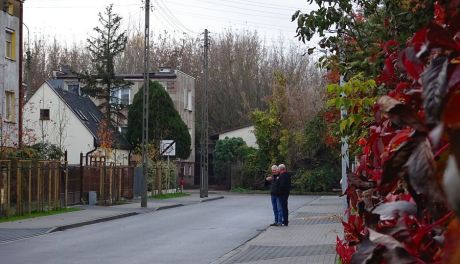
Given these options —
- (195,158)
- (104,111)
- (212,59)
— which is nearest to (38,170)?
(104,111)

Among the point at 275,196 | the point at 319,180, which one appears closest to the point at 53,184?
the point at 275,196

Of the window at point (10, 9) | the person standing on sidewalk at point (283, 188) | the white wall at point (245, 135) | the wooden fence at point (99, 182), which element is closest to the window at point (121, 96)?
the white wall at point (245, 135)

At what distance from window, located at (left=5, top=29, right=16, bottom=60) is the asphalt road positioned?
43.3ft

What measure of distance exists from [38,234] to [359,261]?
18159mm

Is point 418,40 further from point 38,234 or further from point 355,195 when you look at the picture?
point 38,234

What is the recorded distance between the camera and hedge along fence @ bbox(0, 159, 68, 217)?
2339 centimetres

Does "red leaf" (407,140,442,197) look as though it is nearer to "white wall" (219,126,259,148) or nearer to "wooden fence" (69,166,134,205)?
"wooden fence" (69,166,134,205)

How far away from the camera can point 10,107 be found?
34.7m

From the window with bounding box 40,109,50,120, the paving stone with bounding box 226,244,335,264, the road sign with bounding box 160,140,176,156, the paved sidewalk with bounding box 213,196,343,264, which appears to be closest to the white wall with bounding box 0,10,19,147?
the road sign with bounding box 160,140,176,156

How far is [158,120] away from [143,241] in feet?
116

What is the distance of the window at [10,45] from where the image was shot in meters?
34.4

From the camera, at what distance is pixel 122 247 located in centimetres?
1588

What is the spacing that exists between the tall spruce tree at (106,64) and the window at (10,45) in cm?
1719

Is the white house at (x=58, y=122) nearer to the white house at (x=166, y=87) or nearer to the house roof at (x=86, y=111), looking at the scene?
the house roof at (x=86, y=111)
